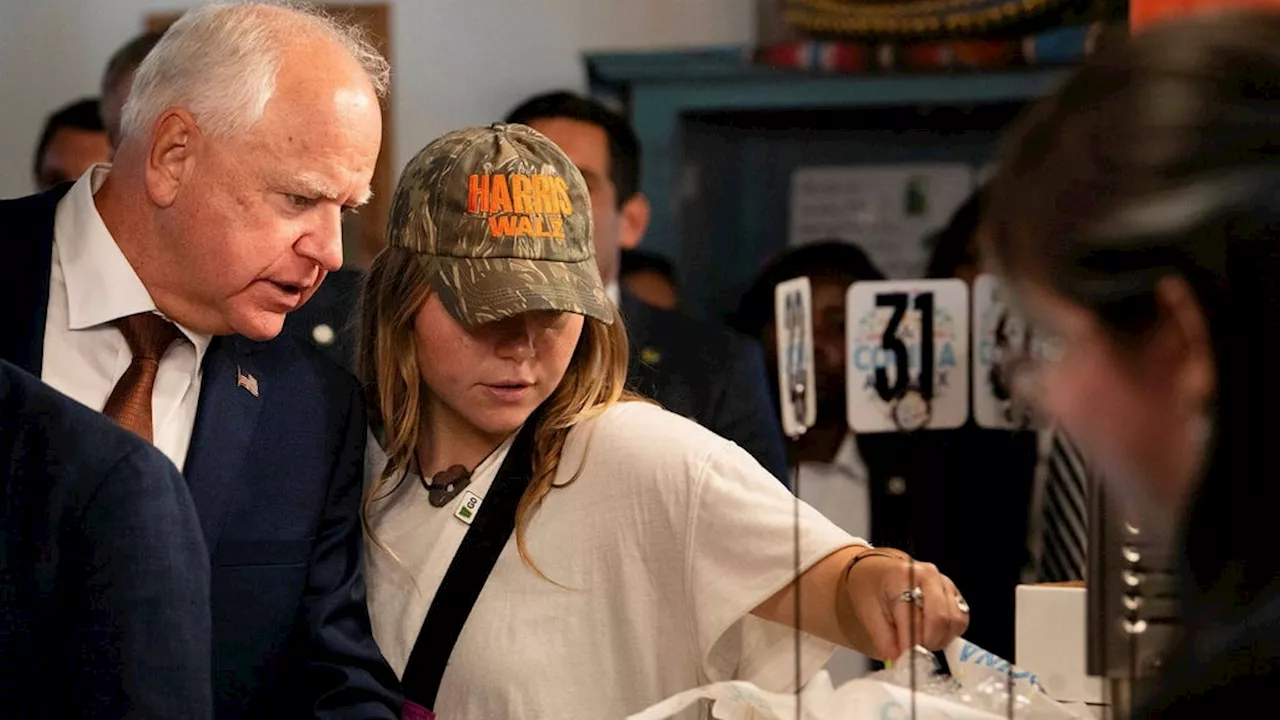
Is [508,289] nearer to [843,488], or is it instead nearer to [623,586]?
[623,586]

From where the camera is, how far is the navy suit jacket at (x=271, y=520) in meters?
1.53

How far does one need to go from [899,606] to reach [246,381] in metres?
0.67

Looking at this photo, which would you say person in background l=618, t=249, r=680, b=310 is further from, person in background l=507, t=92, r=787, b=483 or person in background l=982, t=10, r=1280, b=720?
person in background l=982, t=10, r=1280, b=720

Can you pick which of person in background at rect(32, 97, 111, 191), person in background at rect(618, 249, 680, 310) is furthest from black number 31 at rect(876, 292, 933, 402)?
person in background at rect(32, 97, 111, 191)

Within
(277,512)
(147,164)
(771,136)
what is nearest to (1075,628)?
(277,512)

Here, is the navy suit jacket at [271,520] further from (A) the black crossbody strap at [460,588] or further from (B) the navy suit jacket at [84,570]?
(B) the navy suit jacket at [84,570]

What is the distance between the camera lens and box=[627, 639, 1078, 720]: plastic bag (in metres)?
1.35

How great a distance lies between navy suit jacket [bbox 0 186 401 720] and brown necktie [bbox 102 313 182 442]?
1.8 inches

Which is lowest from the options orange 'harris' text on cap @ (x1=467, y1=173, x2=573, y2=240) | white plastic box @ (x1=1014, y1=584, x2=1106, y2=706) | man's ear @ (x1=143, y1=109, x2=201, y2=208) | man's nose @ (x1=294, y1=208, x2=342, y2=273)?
white plastic box @ (x1=1014, y1=584, x2=1106, y2=706)

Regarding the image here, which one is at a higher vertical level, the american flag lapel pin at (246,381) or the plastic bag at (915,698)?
the american flag lapel pin at (246,381)

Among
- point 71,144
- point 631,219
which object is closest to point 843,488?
point 631,219

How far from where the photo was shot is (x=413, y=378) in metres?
1.61

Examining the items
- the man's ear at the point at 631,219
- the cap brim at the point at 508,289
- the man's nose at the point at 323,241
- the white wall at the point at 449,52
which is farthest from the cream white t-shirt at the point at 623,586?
the white wall at the point at 449,52

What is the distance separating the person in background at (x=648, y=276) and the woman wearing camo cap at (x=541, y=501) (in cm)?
189
